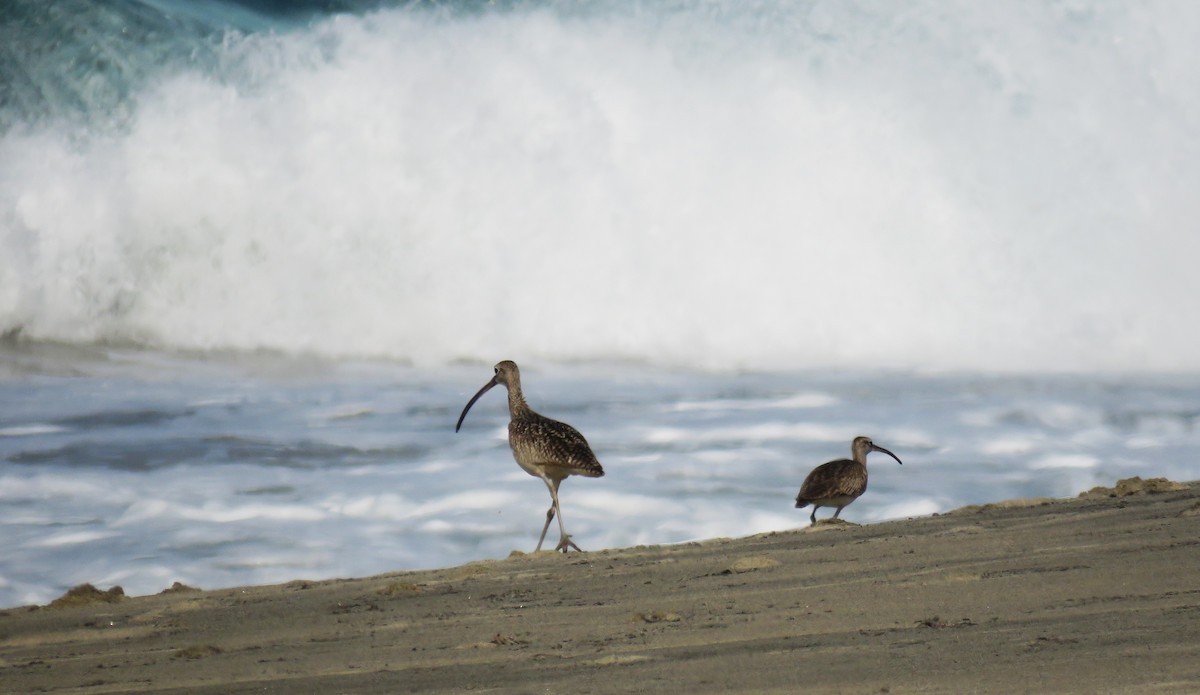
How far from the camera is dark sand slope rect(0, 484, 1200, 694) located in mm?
4613

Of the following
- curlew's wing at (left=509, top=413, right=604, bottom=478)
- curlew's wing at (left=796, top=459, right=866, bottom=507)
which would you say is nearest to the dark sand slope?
curlew's wing at (left=509, top=413, right=604, bottom=478)

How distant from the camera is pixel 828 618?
18.4 feet

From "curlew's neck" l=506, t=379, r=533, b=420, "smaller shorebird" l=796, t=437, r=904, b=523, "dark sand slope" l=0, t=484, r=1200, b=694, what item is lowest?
"dark sand slope" l=0, t=484, r=1200, b=694

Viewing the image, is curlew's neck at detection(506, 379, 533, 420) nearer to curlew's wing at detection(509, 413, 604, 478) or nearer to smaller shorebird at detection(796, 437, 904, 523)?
curlew's wing at detection(509, 413, 604, 478)

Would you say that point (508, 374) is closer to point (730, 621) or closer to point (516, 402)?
point (516, 402)

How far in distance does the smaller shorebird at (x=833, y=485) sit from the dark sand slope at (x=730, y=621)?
2.51 meters

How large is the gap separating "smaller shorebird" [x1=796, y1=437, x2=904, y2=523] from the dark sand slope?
2512mm

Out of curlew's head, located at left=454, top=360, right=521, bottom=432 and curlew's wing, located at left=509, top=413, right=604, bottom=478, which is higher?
curlew's head, located at left=454, top=360, right=521, bottom=432

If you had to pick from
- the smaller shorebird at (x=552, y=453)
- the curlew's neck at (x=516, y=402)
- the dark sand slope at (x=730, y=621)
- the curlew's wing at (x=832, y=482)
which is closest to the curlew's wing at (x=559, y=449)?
the smaller shorebird at (x=552, y=453)

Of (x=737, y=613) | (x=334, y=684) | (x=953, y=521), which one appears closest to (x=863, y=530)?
(x=953, y=521)

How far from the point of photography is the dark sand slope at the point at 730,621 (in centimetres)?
461

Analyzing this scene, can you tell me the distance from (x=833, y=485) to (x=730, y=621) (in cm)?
535

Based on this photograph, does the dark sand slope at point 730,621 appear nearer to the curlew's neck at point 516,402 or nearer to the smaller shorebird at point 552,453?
the smaller shorebird at point 552,453

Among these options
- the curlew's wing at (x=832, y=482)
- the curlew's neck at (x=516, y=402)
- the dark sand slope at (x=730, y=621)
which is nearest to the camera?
the dark sand slope at (x=730, y=621)
